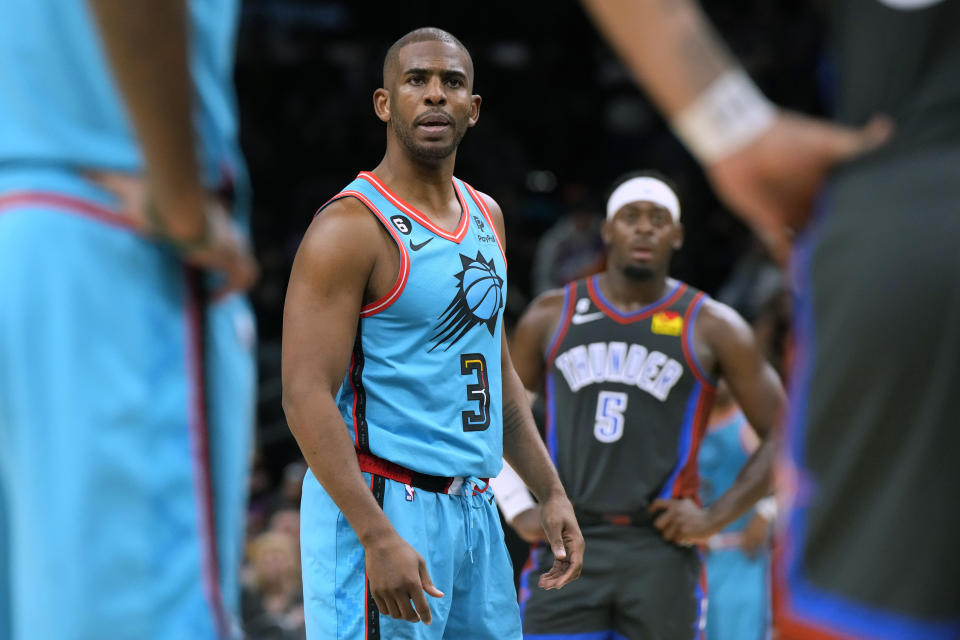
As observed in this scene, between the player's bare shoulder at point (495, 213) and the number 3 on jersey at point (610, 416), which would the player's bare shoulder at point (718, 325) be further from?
the player's bare shoulder at point (495, 213)

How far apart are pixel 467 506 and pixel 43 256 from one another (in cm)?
214

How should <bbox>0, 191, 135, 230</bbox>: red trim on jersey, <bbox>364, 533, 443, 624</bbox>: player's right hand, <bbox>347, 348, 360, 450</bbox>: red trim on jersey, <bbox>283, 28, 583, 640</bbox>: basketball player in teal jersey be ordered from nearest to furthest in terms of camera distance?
1. <bbox>0, 191, 135, 230</bbox>: red trim on jersey
2. <bbox>364, 533, 443, 624</bbox>: player's right hand
3. <bbox>283, 28, 583, 640</bbox>: basketball player in teal jersey
4. <bbox>347, 348, 360, 450</bbox>: red trim on jersey

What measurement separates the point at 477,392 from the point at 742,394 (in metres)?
1.98

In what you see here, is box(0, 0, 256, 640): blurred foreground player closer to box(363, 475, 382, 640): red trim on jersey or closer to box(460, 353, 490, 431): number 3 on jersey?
box(363, 475, 382, 640): red trim on jersey

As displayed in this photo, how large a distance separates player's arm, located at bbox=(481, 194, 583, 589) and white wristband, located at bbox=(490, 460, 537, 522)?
117 centimetres

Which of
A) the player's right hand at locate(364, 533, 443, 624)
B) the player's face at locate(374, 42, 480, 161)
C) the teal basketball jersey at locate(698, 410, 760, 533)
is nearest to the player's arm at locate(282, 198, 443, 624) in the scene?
the player's right hand at locate(364, 533, 443, 624)

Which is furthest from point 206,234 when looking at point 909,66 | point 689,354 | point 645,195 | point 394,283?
point 645,195

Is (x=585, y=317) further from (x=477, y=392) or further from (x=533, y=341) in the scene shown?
(x=477, y=392)

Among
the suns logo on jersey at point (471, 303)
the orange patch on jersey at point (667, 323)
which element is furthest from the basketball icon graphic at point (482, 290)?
the orange patch on jersey at point (667, 323)

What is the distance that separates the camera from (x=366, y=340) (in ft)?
11.9

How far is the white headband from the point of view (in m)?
5.62

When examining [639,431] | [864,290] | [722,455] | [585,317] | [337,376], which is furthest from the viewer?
[722,455]

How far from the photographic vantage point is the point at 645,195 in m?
5.63

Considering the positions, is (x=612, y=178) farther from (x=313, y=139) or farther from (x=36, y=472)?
(x=36, y=472)
